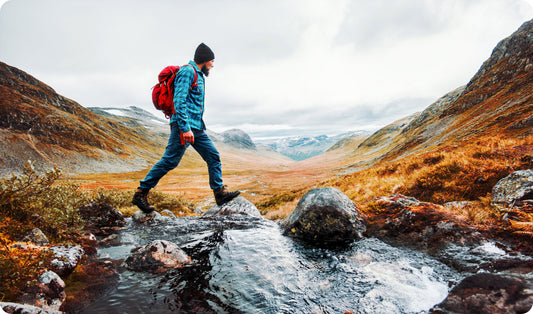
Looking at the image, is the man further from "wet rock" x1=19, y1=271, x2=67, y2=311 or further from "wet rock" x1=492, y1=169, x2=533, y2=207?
"wet rock" x1=492, y1=169, x2=533, y2=207

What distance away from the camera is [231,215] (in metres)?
10.6

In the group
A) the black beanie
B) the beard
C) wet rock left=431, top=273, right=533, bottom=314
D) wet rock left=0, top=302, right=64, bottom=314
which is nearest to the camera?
wet rock left=0, top=302, right=64, bottom=314

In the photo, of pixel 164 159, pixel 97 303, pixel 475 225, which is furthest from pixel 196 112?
pixel 475 225

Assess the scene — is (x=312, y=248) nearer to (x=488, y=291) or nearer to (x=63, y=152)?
(x=488, y=291)

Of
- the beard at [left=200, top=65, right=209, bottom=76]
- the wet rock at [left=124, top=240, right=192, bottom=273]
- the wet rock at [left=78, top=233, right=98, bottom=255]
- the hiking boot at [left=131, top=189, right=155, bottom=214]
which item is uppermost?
the beard at [left=200, top=65, right=209, bottom=76]

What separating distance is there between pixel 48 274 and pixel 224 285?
9.96 ft

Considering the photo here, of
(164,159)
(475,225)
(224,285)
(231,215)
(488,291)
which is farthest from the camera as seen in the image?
(231,215)

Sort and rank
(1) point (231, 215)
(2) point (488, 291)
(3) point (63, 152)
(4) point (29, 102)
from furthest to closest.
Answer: (4) point (29, 102) < (3) point (63, 152) < (1) point (231, 215) < (2) point (488, 291)

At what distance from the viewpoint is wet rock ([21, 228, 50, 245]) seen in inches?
180

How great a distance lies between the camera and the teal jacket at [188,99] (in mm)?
6496

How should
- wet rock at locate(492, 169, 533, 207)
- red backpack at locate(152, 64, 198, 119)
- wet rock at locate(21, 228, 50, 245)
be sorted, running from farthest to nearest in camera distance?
red backpack at locate(152, 64, 198, 119)
wet rock at locate(492, 169, 533, 207)
wet rock at locate(21, 228, 50, 245)

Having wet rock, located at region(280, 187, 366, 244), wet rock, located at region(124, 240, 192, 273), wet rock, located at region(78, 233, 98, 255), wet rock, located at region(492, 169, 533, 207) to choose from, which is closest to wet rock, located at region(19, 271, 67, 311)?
wet rock, located at region(124, 240, 192, 273)

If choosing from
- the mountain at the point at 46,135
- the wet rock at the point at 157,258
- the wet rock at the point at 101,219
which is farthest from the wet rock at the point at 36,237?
the mountain at the point at 46,135

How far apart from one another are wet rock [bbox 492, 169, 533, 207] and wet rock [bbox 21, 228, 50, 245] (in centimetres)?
1108
